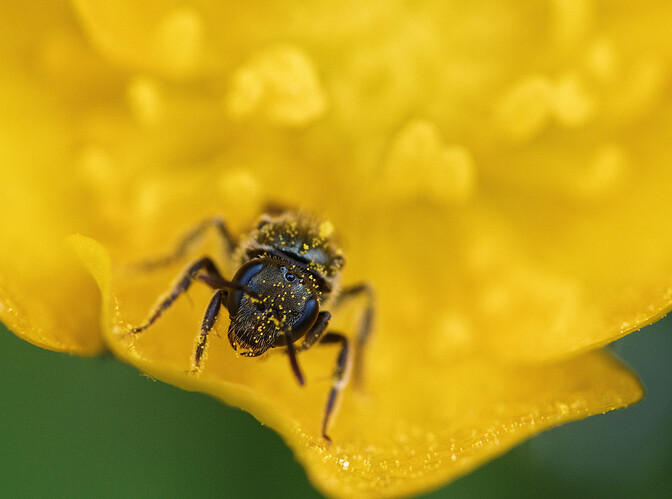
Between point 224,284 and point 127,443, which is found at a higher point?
point 224,284

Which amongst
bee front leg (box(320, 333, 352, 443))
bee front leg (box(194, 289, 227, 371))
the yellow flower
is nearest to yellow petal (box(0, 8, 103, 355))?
the yellow flower

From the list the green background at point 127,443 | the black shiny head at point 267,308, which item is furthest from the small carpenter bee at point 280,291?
the green background at point 127,443

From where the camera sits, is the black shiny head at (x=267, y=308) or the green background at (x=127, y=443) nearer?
the black shiny head at (x=267, y=308)

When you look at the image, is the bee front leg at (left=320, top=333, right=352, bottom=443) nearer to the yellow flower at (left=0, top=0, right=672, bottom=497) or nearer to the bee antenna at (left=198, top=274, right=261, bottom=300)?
the yellow flower at (left=0, top=0, right=672, bottom=497)

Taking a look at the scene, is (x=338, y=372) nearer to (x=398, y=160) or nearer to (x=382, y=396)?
(x=382, y=396)

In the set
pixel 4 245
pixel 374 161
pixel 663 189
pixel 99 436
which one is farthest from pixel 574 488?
pixel 4 245

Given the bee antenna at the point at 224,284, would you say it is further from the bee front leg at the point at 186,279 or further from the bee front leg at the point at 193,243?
the bee front leg at the point at 193,243

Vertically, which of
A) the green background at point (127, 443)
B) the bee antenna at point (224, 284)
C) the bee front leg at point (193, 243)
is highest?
the bee antenna at point (224, 284)

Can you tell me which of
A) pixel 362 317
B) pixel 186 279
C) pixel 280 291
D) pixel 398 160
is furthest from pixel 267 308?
pixel 398 160
